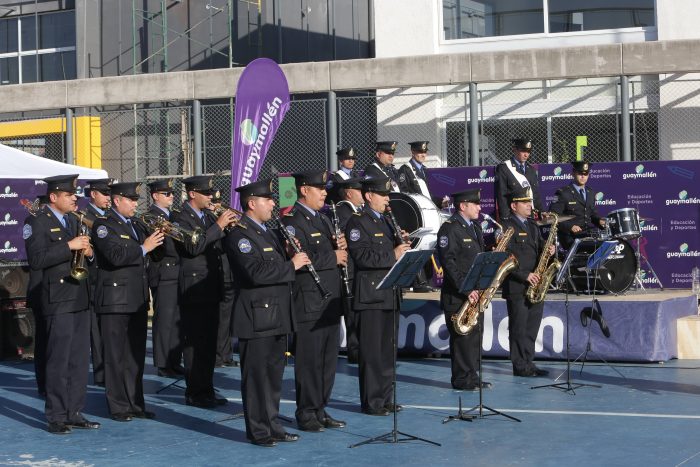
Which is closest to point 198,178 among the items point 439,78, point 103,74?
point 439,78

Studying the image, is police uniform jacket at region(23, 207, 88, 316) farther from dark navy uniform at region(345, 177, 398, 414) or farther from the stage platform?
the stage platform

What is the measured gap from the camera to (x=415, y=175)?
1689 cm

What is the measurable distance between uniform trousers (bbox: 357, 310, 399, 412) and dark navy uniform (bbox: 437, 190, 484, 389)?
1320mm

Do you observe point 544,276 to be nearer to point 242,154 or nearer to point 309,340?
point 309,340

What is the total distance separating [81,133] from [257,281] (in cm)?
1742

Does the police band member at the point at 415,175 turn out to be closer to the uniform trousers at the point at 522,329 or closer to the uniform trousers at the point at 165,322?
the uniform trousers at the point at 522,329

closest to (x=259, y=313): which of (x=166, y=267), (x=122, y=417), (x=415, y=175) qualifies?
(x=122, y=417)

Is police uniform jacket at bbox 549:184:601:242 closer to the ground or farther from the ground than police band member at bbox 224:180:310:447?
farther from the ground

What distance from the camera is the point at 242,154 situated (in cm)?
1650

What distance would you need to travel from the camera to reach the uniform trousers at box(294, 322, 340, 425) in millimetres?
10578

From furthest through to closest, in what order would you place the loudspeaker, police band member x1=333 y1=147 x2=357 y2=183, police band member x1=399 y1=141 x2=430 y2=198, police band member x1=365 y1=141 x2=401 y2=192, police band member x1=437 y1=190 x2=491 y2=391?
police band member x1=399 y1=141 x2=430 y2=198 < the loudspeaker < police band member x1=333 y1=147 x2=357 y2=183 < police band member x1=365 y1=141 x2=401 y2=192 < police band member x1=437 y1=190 x2=491 y2=391

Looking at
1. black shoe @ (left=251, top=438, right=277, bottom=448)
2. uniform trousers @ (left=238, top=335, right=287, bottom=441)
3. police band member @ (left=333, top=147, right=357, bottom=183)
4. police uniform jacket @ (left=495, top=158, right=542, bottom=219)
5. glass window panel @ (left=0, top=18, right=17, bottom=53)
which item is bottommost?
black shoe @ (left=251, top=438, right=277, bottom=448)

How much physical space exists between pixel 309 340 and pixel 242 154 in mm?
6318

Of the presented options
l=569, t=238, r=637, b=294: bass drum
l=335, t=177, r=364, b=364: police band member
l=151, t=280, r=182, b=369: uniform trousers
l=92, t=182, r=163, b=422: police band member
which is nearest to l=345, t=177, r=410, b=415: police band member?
l=335, t=177, r=364, b=364: police band member
